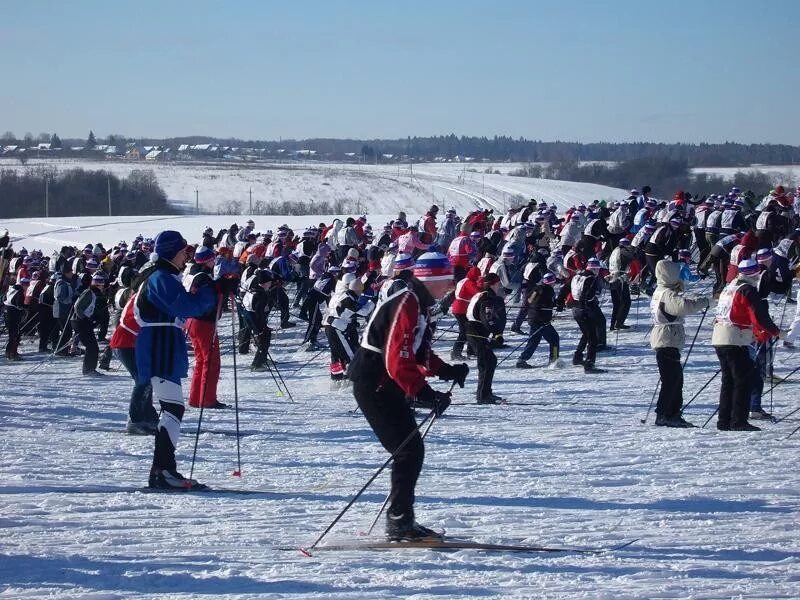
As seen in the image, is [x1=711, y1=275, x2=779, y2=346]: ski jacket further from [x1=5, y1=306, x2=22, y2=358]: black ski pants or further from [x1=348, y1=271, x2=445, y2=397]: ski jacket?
[x1=5, y1=306, x2=22, y2=358]: black ski pants

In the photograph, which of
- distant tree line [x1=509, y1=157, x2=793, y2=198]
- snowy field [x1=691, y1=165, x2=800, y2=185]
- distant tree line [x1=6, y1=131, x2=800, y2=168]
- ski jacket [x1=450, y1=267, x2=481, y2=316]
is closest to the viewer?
ski jacket [x1=450, y1=267, x2=481, y2=316]

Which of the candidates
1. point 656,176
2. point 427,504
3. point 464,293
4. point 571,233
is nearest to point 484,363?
Answer: point 464,293

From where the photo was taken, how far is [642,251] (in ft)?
73.3

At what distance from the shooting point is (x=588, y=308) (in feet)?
53.6

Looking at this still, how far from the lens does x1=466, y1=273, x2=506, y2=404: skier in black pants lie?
13281mm

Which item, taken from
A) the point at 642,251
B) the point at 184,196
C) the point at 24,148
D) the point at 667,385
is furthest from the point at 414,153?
the point at 667,385

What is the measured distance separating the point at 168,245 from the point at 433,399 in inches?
107

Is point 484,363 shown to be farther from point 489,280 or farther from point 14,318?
point 14,318

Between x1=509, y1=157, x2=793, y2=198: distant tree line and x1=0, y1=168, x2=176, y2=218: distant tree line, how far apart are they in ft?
118

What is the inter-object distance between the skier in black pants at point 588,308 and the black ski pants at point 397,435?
10260mm

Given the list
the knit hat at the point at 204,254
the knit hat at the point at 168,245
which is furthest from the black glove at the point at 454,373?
the knit hat at the point at 204,254

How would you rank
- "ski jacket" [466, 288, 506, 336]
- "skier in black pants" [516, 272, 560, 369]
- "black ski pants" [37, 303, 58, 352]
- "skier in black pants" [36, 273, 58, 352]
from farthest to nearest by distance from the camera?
"black ski pants" [37, 303, 58, 352] < "skier in black pants" [36, 273, 58, 352] < "skier in black pants" [516, 272, 560, 369] < "ski jacket" [466, 288, 506, 336]

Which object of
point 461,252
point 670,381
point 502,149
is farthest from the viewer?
point 502,149

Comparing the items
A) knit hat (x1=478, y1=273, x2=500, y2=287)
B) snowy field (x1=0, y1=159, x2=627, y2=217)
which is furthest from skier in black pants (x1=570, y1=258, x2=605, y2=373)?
snowy field (x1=0, y1=159, x2=627, y2=217)
